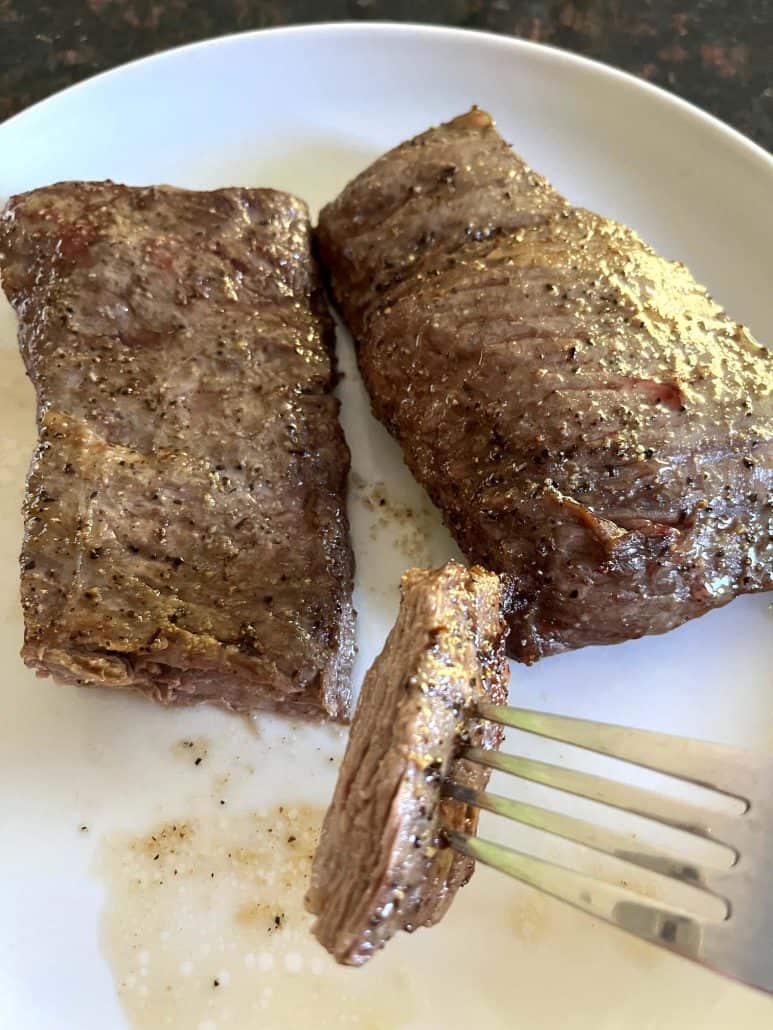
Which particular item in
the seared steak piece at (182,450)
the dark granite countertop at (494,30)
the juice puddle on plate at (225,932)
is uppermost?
the dark granite countertop at (494,30)

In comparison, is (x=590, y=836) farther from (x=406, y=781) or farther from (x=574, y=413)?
(x=574, y=413)

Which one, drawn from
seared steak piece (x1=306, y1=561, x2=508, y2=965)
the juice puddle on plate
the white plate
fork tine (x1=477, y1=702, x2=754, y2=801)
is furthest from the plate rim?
the juice puddle on plate

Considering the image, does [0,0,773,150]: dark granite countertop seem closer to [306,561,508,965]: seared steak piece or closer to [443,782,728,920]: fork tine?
[306,561,508,965]: seared steak piece

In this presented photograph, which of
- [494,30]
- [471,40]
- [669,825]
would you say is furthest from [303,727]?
[494,30]

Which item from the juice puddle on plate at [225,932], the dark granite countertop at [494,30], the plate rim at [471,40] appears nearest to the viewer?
the juice puddle on plate at [225,932]

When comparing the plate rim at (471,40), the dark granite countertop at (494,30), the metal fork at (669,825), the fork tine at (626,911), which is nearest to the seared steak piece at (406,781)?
the metal fork at (669,825)

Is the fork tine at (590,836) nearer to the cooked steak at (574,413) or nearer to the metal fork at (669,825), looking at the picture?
the metal fork at (669,825)

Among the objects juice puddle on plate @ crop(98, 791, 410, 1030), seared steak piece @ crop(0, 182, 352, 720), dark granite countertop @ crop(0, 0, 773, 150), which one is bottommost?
juice puddle on plate @ crop(98, 791, 410, 1030)
